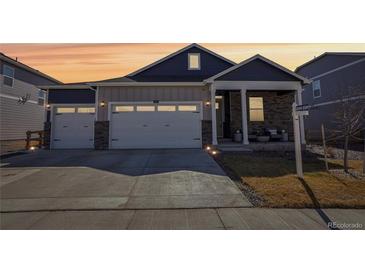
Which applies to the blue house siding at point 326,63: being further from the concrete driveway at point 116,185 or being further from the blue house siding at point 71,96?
the blue house siding at point 71,96

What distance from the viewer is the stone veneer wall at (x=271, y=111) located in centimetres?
1325

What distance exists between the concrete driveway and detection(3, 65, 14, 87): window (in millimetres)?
10734

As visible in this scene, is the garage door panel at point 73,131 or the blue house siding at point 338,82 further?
the blue house siding at point 338,82

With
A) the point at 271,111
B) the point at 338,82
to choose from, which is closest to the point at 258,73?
the point at 271,111

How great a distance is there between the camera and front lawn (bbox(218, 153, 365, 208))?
457 centimetres

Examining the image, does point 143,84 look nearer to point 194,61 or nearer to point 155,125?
point 155,125

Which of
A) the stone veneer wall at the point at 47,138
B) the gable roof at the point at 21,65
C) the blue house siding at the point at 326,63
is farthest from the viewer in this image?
the blue house siding at the point at 326,63

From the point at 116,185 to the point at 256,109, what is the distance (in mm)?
10790

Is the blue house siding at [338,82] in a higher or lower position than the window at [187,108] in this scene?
higher

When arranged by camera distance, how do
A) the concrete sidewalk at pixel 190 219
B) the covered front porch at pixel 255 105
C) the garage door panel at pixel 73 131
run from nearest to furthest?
the concrete sidewalk at pixel 190 219
the covered front porch at pixel 255 105
the garage door panel at pixel 73 131

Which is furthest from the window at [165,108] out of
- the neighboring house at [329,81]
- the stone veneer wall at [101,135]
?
the neighboring house at [329,81]

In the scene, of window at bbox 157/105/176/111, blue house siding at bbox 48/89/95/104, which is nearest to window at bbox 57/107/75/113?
blue house siding at bbox 48/89/95/104

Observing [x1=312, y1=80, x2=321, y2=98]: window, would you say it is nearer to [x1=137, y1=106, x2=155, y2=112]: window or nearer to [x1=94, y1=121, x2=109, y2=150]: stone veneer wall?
[x1=137, y1=106, x2=155, y2=112]: window

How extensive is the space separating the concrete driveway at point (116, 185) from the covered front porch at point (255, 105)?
13.8 ft
